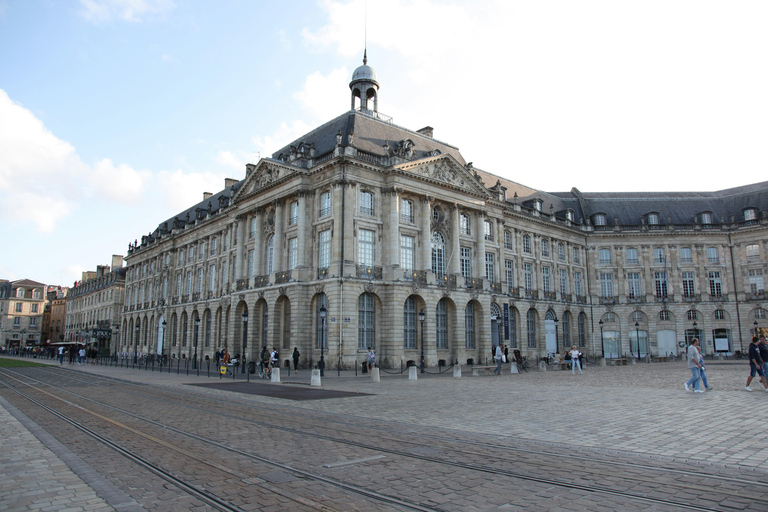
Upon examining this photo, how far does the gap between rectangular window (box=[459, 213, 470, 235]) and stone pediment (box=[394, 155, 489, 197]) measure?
2.21m

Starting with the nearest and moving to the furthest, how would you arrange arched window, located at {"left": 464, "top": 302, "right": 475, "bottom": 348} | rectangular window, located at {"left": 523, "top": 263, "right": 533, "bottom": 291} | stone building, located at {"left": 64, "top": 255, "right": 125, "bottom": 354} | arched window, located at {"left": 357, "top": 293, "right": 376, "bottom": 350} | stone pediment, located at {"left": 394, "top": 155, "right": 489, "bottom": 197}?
1. arched window, located at {"left": 357, "top": 293, "right": 376, "bottom": 350}
2. stone pediment, located at {"left": 394, "top": 155, "right": 489, "bottom": 197}
3. arched window, located at {"left": 464, "top": 302, "right": 475, "bottom": 348}
4. rectangular window, located at {"left": 523, "top": 263, "right": 533, "bottom": 291}
5. stone building, located at {"left": 64, "top": 255, "right": 125, "bottom": 354}

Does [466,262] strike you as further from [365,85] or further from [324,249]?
[365,85]

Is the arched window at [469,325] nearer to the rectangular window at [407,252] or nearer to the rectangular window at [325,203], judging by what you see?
the rectangular window at [407,252]

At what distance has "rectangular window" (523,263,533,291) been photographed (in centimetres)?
5212

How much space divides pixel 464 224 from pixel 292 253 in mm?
14276

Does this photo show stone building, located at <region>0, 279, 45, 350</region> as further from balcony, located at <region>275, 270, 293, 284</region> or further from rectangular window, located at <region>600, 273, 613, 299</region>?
rectangular window, located at <region>600, 273, 613, 299</region>

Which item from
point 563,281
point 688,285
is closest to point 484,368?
point 563,281

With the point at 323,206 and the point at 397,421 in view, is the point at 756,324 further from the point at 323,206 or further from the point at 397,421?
the point at 397,421

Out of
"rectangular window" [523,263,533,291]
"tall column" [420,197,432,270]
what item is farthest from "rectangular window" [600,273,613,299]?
"tall column" [420,197,432,270]

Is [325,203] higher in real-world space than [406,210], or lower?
higher

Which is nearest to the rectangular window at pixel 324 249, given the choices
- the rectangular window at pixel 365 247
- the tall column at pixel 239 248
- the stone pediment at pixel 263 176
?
the rectangular window at pixel 365 247

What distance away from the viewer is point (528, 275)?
52625mm

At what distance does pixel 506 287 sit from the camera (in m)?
47.9

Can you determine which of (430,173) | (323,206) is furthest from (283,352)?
(430,173)
